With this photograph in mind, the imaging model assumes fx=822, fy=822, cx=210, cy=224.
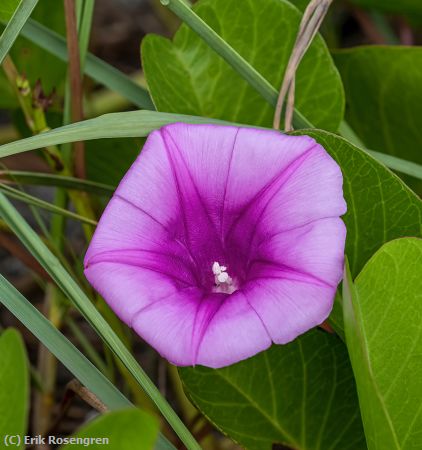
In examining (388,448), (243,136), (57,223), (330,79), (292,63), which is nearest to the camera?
(388,448)

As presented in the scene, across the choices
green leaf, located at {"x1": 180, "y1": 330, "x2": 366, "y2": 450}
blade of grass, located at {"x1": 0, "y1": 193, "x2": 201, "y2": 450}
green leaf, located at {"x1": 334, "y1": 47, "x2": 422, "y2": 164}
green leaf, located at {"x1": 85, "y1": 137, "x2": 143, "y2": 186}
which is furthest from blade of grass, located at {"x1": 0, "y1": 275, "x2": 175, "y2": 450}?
green leaf, located at {"x1": 334, "y1": 47, "x2": 422, "y2": 164}

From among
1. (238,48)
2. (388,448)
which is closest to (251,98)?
(238,48)

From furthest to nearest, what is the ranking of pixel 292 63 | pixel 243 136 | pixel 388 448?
pixel 292 63 < pixel 243 136 < pixel 388 448

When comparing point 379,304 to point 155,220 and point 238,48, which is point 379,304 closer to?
point 155,220

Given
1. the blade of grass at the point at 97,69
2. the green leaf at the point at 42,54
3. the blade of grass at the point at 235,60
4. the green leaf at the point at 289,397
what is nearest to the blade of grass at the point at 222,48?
the blade of grass at the point at 235,60

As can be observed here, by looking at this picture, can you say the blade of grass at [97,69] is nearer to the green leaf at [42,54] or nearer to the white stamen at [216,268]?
the green leaf at [42,54]
